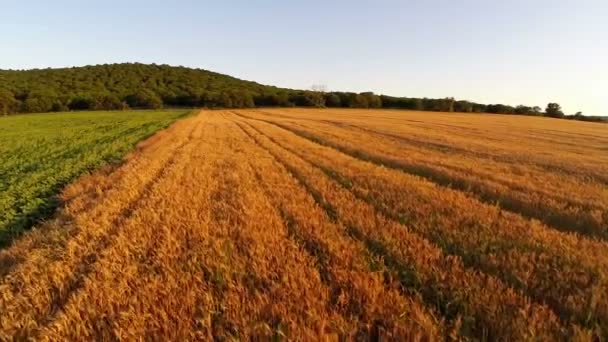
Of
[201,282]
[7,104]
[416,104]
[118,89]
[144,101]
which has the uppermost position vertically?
[118,89]

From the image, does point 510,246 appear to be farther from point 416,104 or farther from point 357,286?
point 416,104

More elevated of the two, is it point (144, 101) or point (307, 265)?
point (307, 265)

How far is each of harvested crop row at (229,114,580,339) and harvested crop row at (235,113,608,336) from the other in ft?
1.08

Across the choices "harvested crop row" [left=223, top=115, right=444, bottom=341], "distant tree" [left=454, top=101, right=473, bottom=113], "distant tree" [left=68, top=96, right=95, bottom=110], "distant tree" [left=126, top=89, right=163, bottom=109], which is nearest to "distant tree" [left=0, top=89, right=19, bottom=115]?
"distant tree" [left=68, top=96, right=95, bottom=110]

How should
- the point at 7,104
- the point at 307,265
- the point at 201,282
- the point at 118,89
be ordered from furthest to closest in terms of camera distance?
the point at 118,89, the point at 7,104, the point at 307,265, the point at 201,282

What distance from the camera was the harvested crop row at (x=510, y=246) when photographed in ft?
13.4

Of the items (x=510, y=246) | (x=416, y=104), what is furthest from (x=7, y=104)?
(x=510, y=246)

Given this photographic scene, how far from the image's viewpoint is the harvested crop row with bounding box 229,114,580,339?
3.44 m

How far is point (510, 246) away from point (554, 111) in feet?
368

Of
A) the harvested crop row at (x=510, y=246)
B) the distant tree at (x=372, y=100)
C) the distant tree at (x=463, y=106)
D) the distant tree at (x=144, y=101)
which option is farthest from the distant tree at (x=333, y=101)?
the harvested crop row at (x=510, y=246)

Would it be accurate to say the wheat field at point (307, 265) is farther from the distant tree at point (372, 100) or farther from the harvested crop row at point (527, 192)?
the distant tree at point (372, 100)

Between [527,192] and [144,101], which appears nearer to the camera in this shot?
[527,192]

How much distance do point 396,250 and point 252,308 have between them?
2288mm

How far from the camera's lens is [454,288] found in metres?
4.19
